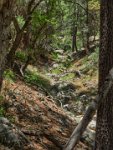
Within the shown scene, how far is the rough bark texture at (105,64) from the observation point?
823 centimetres

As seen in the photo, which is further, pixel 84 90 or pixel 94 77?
pixel 94 77

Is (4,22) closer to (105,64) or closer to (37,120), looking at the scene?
(105,64)

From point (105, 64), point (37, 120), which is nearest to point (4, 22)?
point (105, 64)

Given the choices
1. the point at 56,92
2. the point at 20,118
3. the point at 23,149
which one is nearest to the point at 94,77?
the point at 56,92

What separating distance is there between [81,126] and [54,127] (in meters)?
4.23

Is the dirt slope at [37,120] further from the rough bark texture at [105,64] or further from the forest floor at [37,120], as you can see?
the rough bark texture at [105,64]

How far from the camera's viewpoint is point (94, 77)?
23.0 metres

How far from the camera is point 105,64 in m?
8.29

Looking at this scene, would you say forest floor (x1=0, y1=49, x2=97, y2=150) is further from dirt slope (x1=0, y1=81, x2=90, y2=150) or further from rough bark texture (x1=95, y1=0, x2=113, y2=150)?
rough bark texture (x1=95, y1=0, x2=113, y2=150)

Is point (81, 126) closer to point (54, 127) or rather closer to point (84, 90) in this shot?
point (54, 127)

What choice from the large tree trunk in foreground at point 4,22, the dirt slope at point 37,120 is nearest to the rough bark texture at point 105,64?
the dirt slope at point 37,120

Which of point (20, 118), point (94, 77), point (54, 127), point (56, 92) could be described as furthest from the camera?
point (94, 77)

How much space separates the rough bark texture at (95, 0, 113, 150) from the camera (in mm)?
8234

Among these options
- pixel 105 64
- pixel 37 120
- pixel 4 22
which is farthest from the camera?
pixel 37 120
